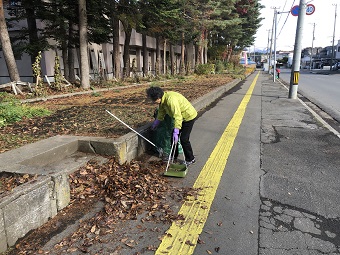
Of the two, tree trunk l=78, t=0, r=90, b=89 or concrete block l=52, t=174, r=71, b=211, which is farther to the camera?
tree trunk l=78, t=0, r=90, b=89

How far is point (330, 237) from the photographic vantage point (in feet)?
9.02

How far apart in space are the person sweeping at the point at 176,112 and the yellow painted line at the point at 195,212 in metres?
0.49

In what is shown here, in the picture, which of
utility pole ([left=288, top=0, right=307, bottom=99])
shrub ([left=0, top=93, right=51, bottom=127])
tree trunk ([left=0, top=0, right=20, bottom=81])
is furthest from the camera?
utility pole ([left=288, top=0, right=307, bottom=99])

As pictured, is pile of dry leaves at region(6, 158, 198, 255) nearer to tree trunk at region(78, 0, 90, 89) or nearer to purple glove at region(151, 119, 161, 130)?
purple glove at region(151, 119, 161, 130)

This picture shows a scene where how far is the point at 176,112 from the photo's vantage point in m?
4.16

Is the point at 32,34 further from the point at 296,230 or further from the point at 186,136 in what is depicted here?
the point at 296,230

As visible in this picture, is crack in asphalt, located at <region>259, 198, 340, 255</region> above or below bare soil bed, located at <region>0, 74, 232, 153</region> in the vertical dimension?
below

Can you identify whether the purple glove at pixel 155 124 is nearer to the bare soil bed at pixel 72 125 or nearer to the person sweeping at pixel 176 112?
the person sweeping at pixel 176 112

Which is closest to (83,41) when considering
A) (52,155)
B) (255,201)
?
(52,155)

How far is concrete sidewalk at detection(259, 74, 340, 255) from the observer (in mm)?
2703

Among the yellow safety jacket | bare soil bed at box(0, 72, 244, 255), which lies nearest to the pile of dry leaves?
bare soil bed at box(0, 72, 244, 255)

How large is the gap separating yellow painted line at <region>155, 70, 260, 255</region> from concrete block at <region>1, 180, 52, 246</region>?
1.25 m

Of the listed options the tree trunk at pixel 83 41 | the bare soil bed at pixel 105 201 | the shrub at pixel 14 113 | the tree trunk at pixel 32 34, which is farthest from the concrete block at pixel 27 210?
the tree trunk at pixel 32 34

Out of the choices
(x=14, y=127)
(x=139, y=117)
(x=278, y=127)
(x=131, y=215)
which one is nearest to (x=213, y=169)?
(x=131, y=215)
